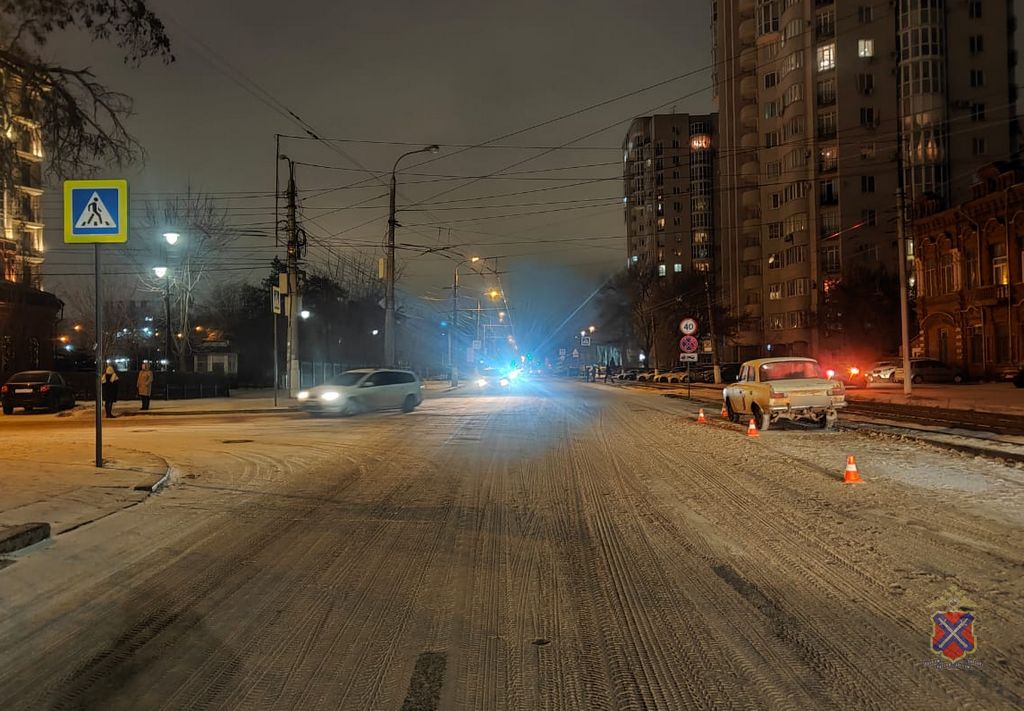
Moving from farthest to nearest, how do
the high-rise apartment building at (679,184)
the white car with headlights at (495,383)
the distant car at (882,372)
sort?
the high-rise apartment building at (679,184) < the white car with headlights at (495,383) < the distant car at (882,372)

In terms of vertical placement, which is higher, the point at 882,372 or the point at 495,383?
the point at 882,372

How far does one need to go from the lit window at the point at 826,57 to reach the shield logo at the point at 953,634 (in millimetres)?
70746

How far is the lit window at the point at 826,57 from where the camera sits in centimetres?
6619

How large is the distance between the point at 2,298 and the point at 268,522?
35816mm

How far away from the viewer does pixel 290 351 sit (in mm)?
31938

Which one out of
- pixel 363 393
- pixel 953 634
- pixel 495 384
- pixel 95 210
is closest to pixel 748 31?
pixel 495 384

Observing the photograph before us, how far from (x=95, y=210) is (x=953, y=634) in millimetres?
11310

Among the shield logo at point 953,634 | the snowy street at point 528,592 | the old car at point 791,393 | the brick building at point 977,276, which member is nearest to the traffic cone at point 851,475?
the snowy street at point 528,592

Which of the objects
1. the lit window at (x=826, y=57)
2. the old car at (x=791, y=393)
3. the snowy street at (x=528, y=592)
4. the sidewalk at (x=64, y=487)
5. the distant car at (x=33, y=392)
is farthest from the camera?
the lit window at (x=826, y=57)

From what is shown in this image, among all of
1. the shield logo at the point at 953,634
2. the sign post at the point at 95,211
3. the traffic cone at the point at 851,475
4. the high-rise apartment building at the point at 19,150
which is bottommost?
the shield logo at the point at 953,634

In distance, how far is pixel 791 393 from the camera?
1736 centimetres

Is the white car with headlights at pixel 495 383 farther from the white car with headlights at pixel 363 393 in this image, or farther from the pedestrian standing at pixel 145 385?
the pedestrian standing at pixel 145 385

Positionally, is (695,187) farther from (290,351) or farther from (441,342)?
(290,351)

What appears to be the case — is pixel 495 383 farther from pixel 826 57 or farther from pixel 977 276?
pixel 826 57
